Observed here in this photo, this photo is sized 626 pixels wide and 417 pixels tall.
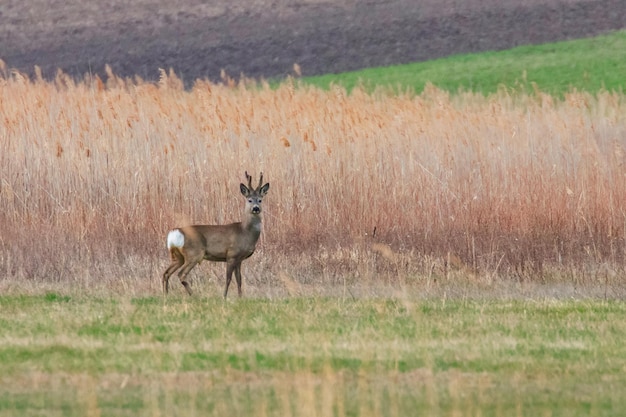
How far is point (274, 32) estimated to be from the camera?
35.9m

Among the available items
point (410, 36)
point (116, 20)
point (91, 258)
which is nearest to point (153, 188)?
point (91, 258)

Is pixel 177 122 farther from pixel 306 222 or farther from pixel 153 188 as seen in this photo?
pixel 306 222

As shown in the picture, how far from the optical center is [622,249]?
14797 mm

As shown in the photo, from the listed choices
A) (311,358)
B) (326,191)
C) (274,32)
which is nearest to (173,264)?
(326,191)

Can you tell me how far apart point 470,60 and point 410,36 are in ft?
11.1

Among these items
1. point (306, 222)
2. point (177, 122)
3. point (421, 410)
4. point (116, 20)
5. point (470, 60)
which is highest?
point (116, 20)

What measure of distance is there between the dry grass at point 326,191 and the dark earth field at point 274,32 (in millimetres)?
14481

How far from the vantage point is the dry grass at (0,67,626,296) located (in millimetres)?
14680

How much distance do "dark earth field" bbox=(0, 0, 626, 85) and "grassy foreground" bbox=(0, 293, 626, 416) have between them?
2038 centimetres

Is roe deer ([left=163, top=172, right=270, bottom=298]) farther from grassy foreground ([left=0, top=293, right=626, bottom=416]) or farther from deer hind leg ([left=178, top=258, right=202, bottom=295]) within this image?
grassy foreground ([left=0, top=293, right=626, bottom=416])

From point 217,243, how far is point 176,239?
38cm

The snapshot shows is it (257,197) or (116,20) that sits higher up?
(116,20)

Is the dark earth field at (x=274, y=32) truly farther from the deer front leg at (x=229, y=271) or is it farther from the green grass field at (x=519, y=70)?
the deer front leg at (x=229, y=271)

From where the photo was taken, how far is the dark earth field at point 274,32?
3306cm
